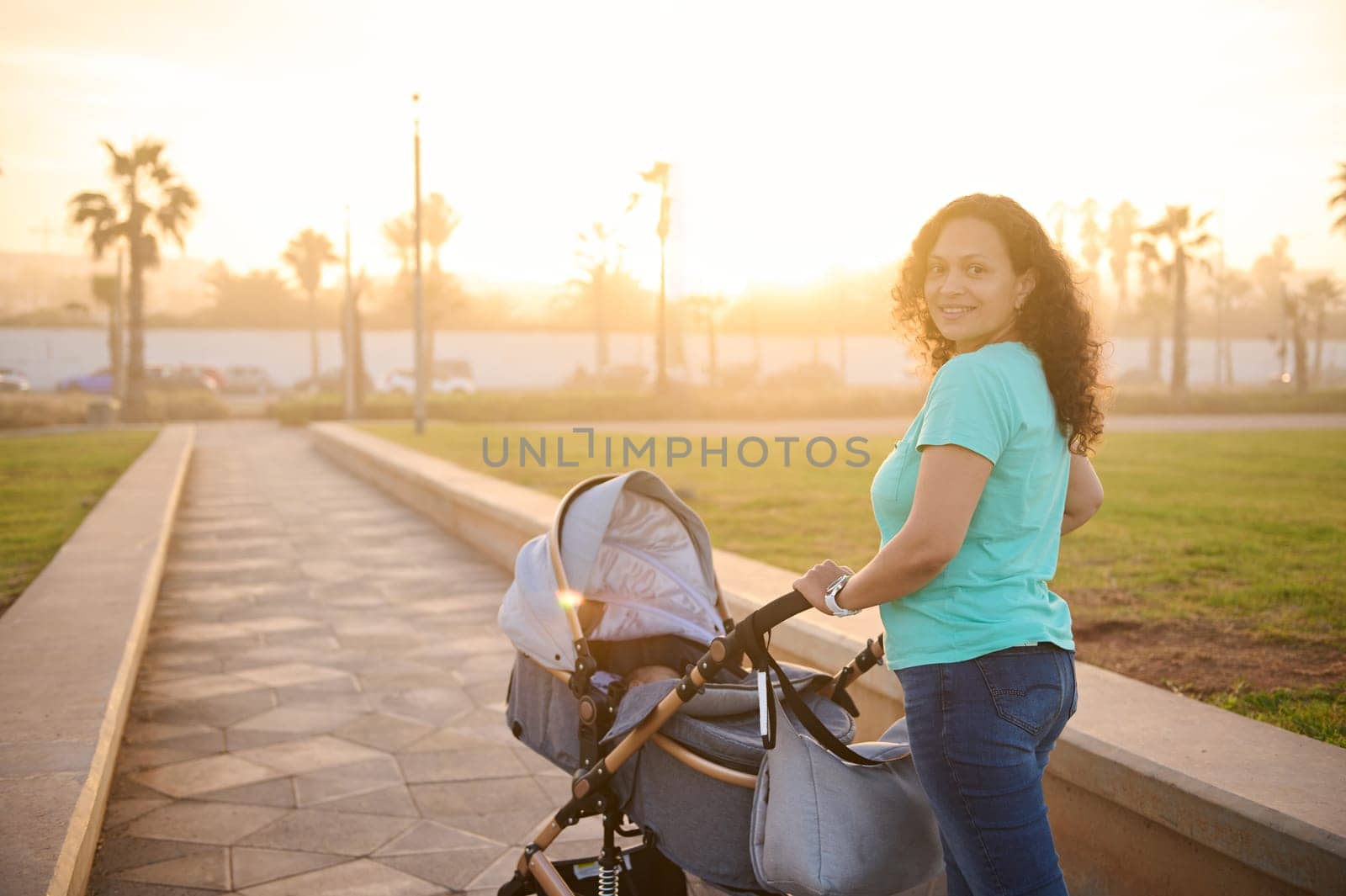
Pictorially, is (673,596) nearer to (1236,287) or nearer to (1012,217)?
(1012,217)

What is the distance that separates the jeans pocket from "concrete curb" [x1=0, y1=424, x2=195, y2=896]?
7.42 feet

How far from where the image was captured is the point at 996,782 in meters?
2.06

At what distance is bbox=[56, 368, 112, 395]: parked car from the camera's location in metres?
44.0

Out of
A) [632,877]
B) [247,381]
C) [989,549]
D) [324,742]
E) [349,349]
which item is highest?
[349,349]

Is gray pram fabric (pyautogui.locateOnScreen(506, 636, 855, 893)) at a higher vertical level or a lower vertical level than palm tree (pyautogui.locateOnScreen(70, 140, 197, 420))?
lower

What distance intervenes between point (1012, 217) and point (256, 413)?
113 feet

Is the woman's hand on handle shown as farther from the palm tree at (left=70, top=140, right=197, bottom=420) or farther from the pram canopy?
the palm tree at (left=70, top=140, right=197, bottom=420)

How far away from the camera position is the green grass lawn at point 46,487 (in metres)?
8.41

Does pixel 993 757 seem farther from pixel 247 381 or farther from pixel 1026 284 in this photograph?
pixel 247 381

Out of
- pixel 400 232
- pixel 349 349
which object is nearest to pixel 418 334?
pixel 349 349

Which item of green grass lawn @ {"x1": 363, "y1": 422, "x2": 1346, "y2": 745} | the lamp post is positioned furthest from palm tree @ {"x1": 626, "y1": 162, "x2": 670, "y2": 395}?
green grass lawn @ {"x1": 363, "y1": 422, "x2": 1346, "y2": 745}

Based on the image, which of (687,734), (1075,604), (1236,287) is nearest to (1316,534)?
(1075,604)

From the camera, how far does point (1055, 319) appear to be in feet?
7.14

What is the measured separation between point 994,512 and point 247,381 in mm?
50065
